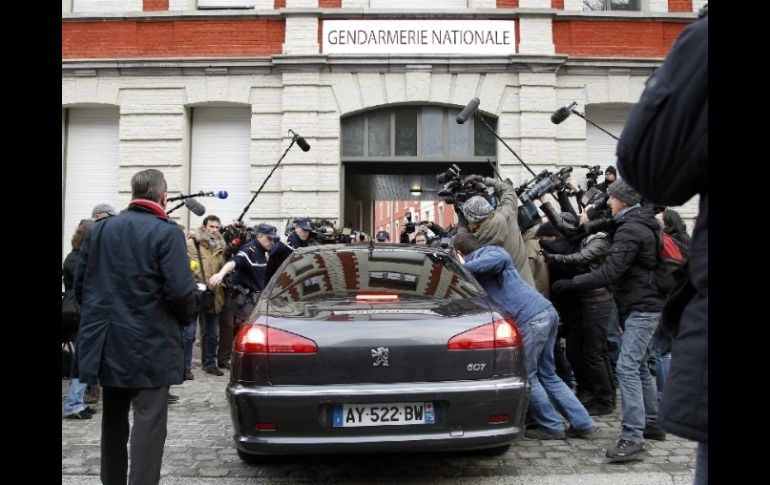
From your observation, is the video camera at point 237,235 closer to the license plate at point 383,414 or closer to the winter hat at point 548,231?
the winter hat at point 548,231

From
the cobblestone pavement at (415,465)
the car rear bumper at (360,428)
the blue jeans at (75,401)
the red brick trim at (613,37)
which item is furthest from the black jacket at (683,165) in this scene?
the red brick trim at (613,37)

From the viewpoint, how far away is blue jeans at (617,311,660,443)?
4.59 metres

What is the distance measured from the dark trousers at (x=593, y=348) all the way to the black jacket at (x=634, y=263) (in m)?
1.18

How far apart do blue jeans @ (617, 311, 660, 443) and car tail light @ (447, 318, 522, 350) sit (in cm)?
128

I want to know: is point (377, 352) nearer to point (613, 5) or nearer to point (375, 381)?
point (375, 381)

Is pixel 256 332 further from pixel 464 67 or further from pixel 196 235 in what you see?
pixel 464 67

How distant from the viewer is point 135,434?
343 centimetres

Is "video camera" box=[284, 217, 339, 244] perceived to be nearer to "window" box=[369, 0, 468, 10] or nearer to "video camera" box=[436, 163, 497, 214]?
"video camera" box=[436, 163, 497, 214]

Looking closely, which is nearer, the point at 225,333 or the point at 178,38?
the point at 225,333

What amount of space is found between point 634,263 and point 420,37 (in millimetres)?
8798

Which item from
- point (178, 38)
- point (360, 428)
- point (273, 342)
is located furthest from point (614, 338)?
point (178, 38)
